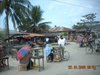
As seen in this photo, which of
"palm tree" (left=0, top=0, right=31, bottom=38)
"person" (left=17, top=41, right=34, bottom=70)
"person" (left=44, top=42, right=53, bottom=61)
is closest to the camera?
"palm tree" (left=0, top=0, right=31, bottom=38)

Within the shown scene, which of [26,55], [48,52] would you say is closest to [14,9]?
[26,55]

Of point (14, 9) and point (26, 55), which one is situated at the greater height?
point (14, 9)

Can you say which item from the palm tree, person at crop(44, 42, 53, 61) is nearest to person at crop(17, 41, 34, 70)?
the palm tree

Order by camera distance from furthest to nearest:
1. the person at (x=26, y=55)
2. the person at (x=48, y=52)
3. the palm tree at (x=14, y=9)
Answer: the person at (x=48, y=52) → the person at (x=26, y=55) → the palm tree at (x=14, y=9)

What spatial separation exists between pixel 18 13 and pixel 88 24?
1.76 meters

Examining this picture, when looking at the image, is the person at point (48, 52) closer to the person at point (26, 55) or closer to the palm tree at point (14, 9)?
the person at point (26, 55)

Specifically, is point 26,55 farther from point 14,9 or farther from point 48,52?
point 48,52

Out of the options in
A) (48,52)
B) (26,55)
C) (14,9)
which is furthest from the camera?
(48,52)

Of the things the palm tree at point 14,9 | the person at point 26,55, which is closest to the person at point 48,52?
the person at point 26,55

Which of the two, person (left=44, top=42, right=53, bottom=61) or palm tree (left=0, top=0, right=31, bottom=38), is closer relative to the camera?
palm tree (left=0, top=0, right=31, bottom=38)

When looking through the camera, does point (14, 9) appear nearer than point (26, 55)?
Yes

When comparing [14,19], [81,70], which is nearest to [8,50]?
[14,19]

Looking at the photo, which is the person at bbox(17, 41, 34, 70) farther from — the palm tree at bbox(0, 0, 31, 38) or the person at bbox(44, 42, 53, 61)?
the person at bbox(44, 42, 53, 61)

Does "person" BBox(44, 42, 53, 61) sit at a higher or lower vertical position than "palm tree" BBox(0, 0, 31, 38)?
lower
